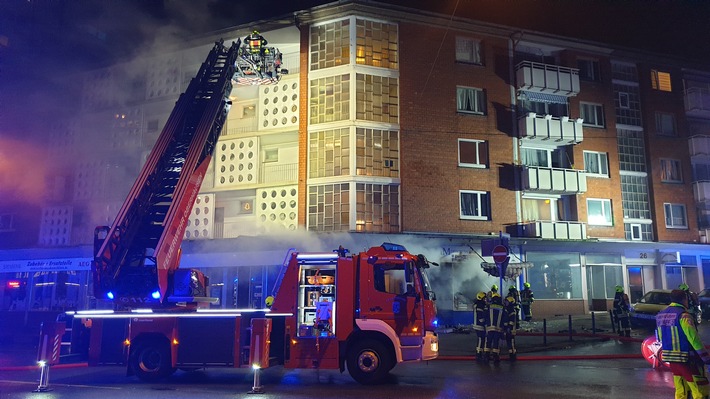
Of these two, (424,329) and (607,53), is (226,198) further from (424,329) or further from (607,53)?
(607,53)

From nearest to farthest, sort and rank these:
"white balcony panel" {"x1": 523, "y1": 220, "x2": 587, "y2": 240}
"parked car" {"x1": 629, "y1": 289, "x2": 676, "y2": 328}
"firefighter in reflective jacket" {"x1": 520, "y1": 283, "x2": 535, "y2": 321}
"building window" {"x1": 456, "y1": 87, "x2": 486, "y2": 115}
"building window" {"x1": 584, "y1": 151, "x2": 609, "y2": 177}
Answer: "parked car" {"x1": 629, "y1": 289, "x2": 676, "y2": 328} < "firefighter in reflective jacket" {"x1": 520, "y1": 283, "x2": 535, "y2": 321} < "white balcony panel" {"x1": 523, "y1": 220, "x2": 587, "y2": 240} < "building window" {"x1": 456, "y1": 87, "x2": 486, "y2": 115} < "building window" {"x1": 584, "y1": 151, "x2": 609, "y2": 177}

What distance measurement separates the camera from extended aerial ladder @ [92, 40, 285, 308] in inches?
384

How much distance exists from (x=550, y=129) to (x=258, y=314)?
1902 cm

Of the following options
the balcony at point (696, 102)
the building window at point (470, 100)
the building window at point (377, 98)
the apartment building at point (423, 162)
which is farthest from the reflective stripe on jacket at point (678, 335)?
the balcony at point (696, 102)

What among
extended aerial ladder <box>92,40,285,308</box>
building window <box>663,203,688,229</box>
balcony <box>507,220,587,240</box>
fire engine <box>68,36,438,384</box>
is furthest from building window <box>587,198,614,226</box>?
extended aerial ladder <box>92,40,285,308</box>

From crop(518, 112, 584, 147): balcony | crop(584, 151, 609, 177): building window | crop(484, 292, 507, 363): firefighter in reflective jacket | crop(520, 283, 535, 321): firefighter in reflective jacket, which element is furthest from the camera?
crop(584, 151, 609, 177): building window

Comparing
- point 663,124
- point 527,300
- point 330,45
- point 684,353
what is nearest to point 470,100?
point 330,45

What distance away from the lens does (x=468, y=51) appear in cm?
2448

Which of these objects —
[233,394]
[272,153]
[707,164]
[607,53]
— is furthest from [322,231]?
[707,164]

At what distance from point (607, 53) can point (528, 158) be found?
24.9 ft

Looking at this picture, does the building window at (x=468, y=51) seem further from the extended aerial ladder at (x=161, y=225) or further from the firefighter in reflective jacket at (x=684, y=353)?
the firefighter in reflective jacket at (x=684, y=353)

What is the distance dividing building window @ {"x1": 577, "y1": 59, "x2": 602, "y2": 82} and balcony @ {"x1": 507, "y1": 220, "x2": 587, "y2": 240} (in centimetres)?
821

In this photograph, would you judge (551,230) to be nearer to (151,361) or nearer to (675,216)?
(675,216)

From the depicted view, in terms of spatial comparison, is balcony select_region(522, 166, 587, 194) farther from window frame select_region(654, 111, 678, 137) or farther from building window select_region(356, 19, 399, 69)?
building window select_region(356, 19, 399, 69)
